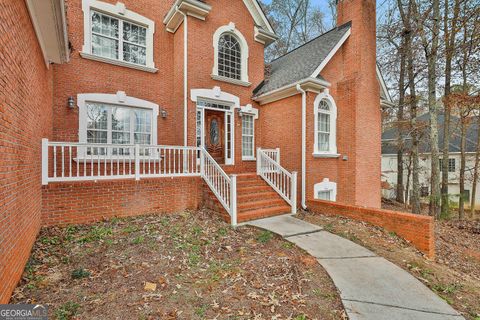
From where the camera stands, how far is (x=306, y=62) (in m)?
9.85

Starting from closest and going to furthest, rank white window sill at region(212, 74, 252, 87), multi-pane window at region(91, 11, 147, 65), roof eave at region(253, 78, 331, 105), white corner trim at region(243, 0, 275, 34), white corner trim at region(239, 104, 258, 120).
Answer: multi-pane window at region(91, 11, 147, 65) → roof eave at region(253, 78, 331, 105) → white window sill at region(212, 74, 252, 87) → white corner trim at region(239, 104, 258, 120) → white corner trim at region(243, 0, 275, 34)

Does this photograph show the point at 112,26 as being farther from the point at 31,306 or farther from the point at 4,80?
the point at 31,306

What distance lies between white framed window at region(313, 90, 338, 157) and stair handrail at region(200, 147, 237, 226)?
4.28m

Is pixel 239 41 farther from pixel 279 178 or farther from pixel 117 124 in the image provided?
pixel 279 178

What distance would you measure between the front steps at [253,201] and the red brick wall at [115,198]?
0.73 m

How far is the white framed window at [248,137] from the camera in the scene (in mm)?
10359

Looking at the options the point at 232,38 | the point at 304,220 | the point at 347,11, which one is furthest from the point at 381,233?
the point at 347,11

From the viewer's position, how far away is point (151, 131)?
8.79 metres

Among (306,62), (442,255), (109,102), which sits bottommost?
(442,255)

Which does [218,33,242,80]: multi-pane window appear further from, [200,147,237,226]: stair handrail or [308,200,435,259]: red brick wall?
[308,200,435,259]: red brick wall

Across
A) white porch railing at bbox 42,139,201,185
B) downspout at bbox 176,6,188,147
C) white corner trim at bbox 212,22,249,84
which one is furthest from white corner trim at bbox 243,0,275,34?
white porch railing at bbox 42,139,201,185

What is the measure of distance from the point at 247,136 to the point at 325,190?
3.94 meters

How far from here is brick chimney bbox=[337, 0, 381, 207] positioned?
9.74 metres

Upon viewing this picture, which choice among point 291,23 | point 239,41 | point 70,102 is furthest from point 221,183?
point 291,23
